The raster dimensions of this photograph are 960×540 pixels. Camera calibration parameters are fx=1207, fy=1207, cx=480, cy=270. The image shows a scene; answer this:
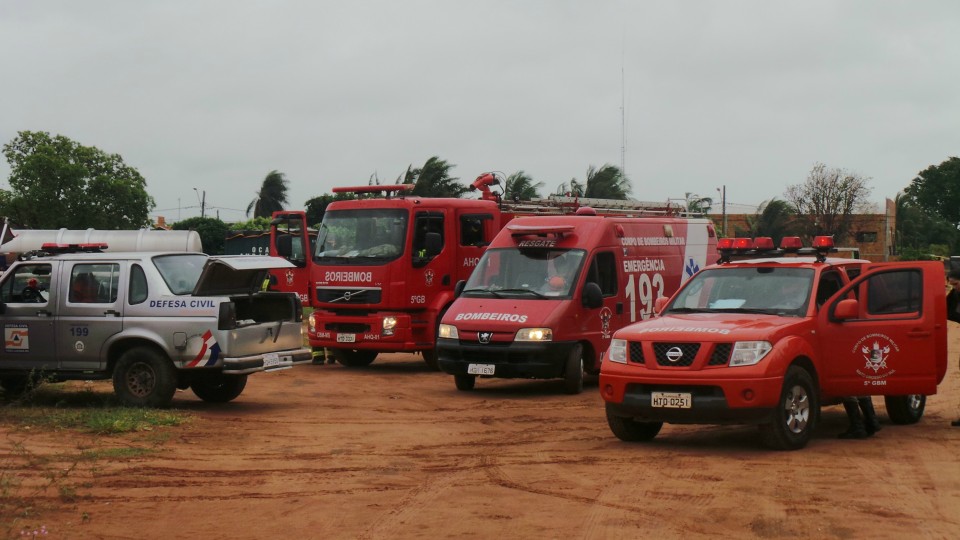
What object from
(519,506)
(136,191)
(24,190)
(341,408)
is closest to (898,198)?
(136,191)

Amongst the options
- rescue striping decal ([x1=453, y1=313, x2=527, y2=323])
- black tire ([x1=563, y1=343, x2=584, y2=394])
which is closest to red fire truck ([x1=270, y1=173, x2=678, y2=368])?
rescue striping decal ([x1=453, y1=313, x2=527, y2=323])

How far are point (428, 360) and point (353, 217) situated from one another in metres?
2.76

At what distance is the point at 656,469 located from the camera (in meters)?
10.4

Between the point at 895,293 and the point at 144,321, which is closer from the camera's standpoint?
the point at 895,293

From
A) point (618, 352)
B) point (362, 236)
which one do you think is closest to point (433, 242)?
point (362, 236)

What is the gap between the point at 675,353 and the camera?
11320mm

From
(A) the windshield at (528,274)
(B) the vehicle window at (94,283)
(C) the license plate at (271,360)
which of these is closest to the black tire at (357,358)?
(A) the windshield at (528,274)

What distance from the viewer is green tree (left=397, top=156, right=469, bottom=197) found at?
48750mm

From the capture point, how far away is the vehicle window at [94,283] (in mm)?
14250

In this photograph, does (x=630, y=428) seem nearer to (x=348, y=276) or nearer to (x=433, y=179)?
(x=348, y=276)

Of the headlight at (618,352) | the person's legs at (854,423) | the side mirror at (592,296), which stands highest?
the side mirror at (592,296)

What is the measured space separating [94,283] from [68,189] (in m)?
42.7

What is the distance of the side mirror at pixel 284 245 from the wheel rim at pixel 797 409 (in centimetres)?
1052

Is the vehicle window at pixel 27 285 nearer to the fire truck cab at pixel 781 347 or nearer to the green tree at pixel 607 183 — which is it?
the fire truck cab at pixel 781 347
